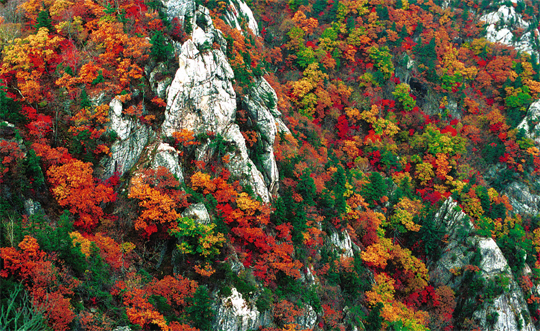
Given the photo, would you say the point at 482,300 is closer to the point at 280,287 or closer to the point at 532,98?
the point at 280,287

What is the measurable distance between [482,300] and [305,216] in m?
28.0

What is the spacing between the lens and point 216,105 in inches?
1404

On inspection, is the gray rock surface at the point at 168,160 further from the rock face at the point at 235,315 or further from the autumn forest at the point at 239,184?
the rock face at the point at 235,315

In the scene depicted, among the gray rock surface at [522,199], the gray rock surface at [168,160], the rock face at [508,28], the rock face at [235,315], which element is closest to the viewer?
the rock face at [235,315]

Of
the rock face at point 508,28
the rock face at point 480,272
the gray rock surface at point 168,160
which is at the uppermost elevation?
Answer: the rock face at point 508,28

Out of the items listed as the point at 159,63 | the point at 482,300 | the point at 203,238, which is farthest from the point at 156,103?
the point at 482,300

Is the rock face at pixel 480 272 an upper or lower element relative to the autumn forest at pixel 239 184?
lower

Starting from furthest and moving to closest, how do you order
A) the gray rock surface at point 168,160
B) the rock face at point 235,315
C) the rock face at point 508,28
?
the rock face at point 508,28, the gray rock surface at point 168,160, the rock face at point 235,315

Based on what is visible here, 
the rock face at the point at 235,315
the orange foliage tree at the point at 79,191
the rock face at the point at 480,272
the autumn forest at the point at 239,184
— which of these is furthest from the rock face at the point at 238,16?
the rock face at the point at 480,272

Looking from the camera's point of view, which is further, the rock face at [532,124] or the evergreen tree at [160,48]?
the rock face at [532,124]

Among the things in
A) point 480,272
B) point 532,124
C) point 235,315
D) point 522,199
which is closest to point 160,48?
point 235,315

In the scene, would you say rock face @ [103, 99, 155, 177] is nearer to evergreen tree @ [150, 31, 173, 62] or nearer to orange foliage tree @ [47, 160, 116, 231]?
orange foliage tree @ [47, 160, 116, 231]

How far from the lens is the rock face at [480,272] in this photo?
45500 mm

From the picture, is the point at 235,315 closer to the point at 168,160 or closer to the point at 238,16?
the point at 168,160
